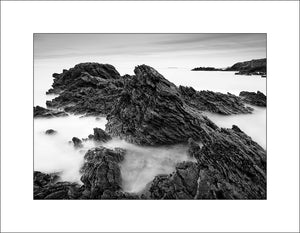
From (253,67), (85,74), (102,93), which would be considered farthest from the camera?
(102,93)

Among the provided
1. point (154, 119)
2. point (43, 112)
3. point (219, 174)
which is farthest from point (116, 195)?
point (43, 112)

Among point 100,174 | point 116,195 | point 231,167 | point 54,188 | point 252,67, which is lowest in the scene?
point 116,195

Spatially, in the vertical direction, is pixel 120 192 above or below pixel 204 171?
below

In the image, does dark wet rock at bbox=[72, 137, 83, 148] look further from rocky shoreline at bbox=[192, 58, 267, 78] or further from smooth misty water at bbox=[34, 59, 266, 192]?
rocky shoreline at bbox=[192, 58, 267, 78]

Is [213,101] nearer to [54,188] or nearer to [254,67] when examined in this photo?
[254,67]
